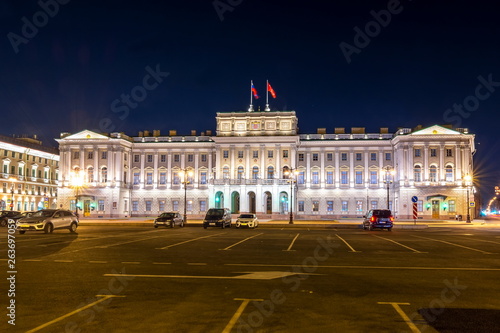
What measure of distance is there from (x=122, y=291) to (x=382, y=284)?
656 cm

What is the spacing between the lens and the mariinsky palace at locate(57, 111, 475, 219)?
80250 mm

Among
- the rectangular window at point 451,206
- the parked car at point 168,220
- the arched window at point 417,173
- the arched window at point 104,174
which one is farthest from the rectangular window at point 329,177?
the parked car at point 168,220

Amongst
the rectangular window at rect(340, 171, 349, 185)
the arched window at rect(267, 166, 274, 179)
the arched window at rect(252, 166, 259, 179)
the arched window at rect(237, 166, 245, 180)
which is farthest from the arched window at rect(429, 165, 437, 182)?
the arched window at rect(237, 166, 245, 180)

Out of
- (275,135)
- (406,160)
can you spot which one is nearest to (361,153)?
(406,160)

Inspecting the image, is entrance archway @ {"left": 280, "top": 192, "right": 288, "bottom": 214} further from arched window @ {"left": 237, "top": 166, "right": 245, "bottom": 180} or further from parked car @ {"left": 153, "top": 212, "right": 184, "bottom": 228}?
parked car @ {"left": 153, "top": 212, "right": 184, "bottom": 228}

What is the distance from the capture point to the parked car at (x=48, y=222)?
32.2m

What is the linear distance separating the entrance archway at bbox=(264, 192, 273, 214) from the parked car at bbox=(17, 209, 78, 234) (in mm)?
48824

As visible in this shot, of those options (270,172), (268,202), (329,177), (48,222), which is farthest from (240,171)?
(48,222)

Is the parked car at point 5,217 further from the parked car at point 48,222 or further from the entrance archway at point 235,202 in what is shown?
the entrance archway at point 235,202

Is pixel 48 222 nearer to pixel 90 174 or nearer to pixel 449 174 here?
pixel 90 174

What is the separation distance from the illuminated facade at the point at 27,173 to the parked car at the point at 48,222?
161ft

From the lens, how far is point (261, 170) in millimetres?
82375

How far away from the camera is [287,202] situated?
82.4 metres

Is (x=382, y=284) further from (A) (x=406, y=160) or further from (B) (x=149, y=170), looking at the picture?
(B) (x=149, y=170)
